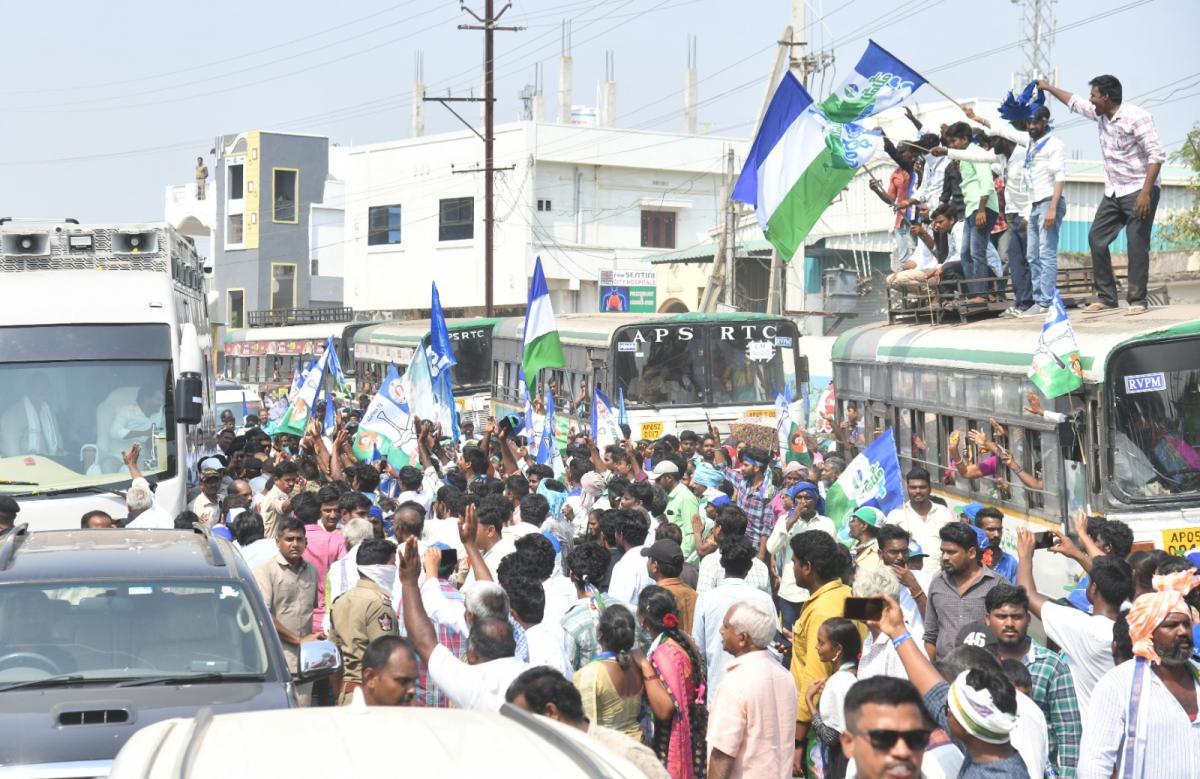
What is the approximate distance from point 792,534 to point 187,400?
512 centimetres

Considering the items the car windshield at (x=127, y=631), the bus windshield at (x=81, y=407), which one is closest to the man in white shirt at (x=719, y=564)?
the car windshield at (x=127, y=631)

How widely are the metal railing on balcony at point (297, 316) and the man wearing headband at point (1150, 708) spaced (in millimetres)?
51586

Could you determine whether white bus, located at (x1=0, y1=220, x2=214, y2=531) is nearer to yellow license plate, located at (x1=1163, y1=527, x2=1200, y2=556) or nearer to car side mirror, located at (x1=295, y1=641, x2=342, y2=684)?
car side mirror, located at (x1=295, y1=641, x2=342, y2=684)

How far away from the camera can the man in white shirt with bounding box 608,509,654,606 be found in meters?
8.71

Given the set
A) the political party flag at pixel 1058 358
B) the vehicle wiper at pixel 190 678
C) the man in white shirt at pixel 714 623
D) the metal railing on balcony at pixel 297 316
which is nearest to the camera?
the vehicle wiper at pixel 190 678

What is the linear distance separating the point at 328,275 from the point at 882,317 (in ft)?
127

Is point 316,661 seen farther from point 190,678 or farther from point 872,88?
point 872,88

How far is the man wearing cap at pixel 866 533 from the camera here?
9.00 metres

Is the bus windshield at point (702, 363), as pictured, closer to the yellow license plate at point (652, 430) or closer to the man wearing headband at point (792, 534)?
the yellow license plate at point (652, 430)

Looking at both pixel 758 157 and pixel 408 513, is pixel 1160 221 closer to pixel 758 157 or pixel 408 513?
pixel 758 157

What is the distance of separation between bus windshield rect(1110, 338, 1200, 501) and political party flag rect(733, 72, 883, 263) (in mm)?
5373

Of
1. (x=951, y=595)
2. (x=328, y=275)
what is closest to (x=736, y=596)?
(x=951, y=595)

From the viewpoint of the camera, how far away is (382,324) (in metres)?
42.0

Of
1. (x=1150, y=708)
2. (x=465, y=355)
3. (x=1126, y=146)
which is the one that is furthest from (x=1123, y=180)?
(x=465, y=355)
